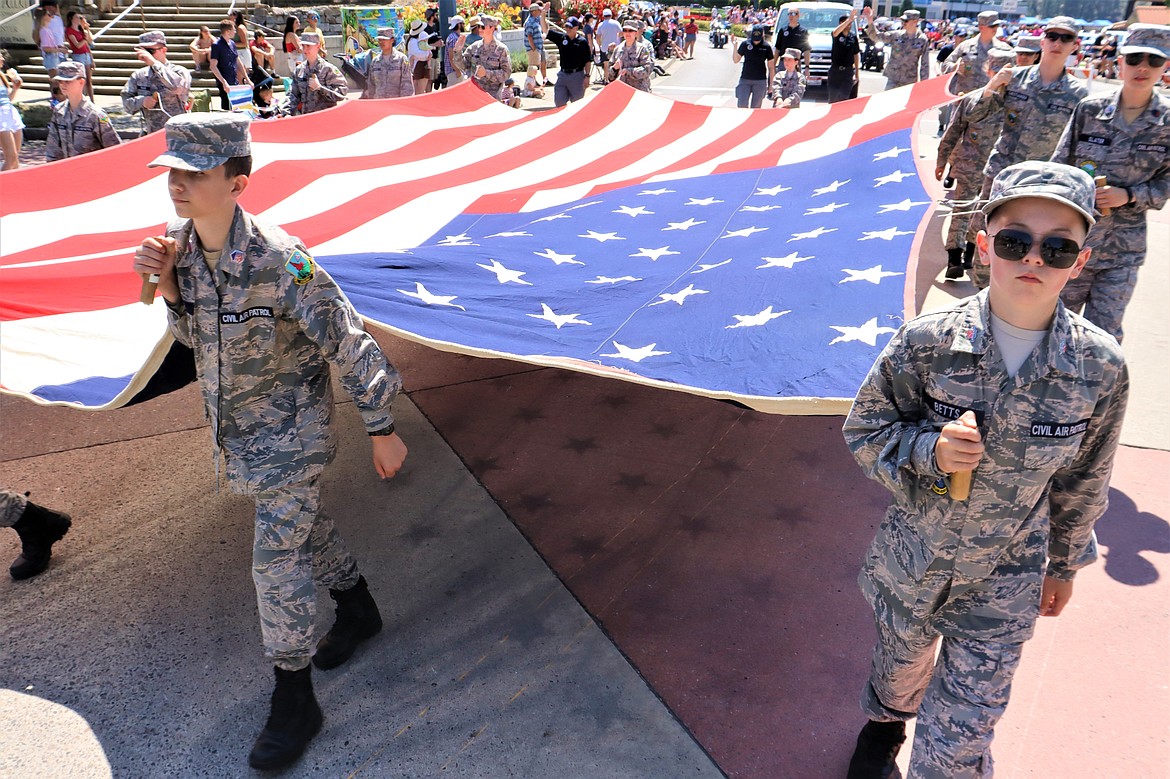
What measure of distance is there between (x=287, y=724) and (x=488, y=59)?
9096mm

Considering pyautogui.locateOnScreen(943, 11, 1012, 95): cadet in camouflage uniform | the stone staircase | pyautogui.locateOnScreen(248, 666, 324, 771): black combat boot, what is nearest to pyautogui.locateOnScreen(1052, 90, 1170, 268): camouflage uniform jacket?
pyautogui.locateOnScreen(248, 666, 324, 771): black combat boot

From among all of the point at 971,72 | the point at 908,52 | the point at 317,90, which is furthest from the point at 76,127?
the point at 908,52

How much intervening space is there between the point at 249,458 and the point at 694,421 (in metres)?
2.68

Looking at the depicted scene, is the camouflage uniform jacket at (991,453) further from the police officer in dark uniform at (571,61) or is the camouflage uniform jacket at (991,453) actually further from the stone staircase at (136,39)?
the stone staircase at (136,39)

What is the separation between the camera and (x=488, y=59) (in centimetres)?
1026

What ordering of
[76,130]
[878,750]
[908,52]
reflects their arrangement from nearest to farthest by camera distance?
1. [878,750]
2. [76,130]
3. [908,52]

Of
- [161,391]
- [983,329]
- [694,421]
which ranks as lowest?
[694,421]

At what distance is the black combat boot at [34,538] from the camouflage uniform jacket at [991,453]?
2897 millimetres

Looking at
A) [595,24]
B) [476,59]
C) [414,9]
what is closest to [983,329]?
[476,59]

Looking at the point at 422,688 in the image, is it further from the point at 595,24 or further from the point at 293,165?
the point at 595,24

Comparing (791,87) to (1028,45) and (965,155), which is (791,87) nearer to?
(965,155)

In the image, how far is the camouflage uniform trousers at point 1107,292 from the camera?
3.76 meters

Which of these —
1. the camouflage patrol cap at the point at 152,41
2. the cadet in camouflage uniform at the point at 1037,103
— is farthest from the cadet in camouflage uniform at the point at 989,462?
the camouflage patrol cap at the point at 152,41

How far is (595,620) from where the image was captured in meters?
3.11
